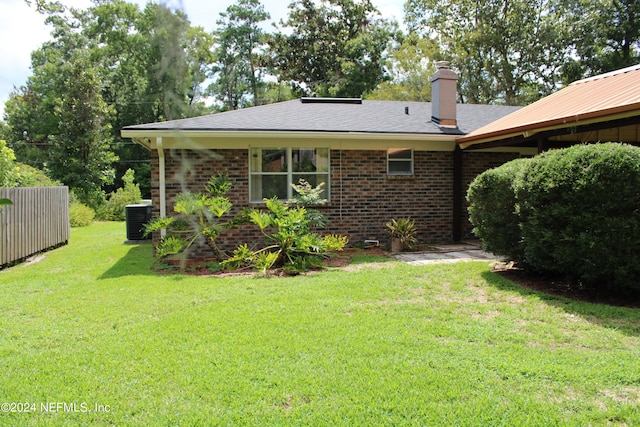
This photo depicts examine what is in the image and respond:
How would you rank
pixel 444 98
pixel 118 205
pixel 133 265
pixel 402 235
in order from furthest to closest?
pixel 118 205
pixel 444 98
pixel 402 235
pixel 133 265

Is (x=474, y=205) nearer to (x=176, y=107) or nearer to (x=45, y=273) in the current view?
(x=176, y=107)

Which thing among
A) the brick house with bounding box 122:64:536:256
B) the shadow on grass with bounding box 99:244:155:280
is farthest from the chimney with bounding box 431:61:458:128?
the shadow on grass with bounding box 99:244:155:280

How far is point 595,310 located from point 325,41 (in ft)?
98.5

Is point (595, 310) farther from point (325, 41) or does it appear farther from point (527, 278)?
point (325, 41)

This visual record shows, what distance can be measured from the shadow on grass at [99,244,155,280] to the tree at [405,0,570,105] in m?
25.0

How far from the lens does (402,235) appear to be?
1026 centimetres

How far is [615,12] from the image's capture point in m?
27.0

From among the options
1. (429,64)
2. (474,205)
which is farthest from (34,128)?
(474,205)

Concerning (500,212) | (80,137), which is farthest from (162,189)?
(80,137)

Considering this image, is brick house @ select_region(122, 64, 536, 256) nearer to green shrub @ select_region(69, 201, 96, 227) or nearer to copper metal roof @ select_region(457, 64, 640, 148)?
copper metal roof @ select_region(457, 64, 640, 148)

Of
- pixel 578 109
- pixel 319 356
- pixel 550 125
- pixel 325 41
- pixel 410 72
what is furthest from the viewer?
pixel 325 41

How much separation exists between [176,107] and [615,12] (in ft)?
106

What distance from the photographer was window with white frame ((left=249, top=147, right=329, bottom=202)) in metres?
10.4

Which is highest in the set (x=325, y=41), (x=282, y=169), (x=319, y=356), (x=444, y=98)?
(x=325, y=41)
